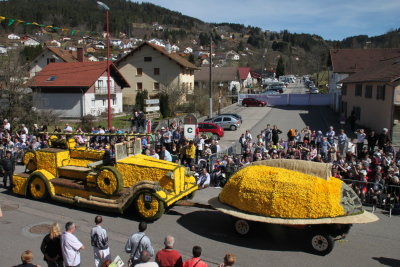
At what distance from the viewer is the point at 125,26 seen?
194 metres

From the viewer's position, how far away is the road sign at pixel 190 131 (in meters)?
18.2

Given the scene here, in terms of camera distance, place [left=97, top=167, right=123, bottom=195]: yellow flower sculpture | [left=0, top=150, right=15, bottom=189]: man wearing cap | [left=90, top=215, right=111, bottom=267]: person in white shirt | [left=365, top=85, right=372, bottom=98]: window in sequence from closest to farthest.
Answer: [left=90, top=215, right=111, bottom=267]: person in white shirt, [left=97, top=167, right=123, bottom=195]: yellow flower sculpture, [left=0, top=150, right=15, bottom=189]: man wearing cap, [left=365, top=85, right=372, bottom=98]: window

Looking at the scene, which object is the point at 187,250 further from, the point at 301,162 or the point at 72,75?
the point at 72,75

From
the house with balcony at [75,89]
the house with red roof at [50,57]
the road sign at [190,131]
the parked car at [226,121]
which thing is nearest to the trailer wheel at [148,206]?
the road sign at [190,131]

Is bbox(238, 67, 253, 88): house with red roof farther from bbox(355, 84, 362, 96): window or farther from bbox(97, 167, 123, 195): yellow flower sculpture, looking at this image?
bbox(97, 167, 123, 195): yellow flower sculpture

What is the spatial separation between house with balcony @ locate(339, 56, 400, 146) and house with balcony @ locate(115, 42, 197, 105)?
24419 millimetres

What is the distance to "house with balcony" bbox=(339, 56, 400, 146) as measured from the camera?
2334 cm

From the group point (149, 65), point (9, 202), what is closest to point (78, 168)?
point (9, 202)

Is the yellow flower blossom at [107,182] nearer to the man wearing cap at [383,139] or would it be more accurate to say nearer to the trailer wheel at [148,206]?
the trailer wheel at [148,206]

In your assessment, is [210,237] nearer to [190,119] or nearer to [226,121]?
[190,119]

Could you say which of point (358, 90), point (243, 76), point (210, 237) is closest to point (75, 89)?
point (358, 90)

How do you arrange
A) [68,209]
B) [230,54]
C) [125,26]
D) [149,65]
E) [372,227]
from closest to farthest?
[372,227] < [68,209] < [149,65] < [230,54] < [125,26]

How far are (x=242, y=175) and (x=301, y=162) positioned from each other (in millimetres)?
1524

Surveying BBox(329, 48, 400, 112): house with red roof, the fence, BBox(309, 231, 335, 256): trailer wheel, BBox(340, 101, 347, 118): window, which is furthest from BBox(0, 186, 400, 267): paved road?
the fence
